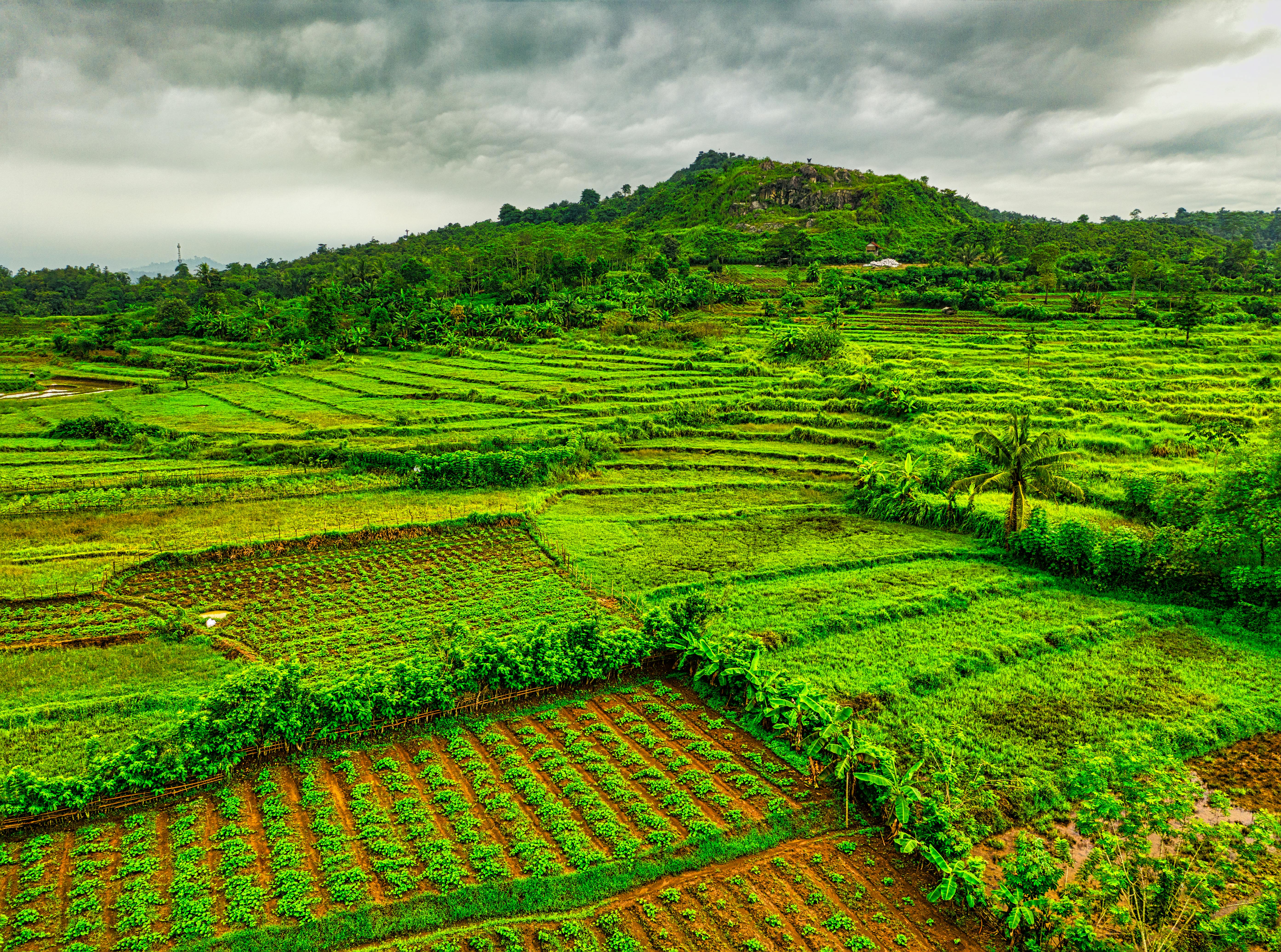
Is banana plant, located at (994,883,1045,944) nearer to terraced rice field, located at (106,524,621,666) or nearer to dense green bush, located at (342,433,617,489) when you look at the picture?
terraced rice field, located at (106,524,621,666)

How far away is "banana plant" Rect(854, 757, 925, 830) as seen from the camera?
11953mm

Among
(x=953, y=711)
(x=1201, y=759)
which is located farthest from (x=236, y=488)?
(x=1201, y=759)

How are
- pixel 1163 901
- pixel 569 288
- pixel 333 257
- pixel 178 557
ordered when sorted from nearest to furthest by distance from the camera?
pixel 1163 901
pixel 178 557
pixel 569 288
pixel 333 257

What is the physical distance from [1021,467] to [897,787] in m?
15.7

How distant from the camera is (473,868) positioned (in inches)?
452

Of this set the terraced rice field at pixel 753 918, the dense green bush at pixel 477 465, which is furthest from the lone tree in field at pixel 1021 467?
the dense green bush at pixel 477 465

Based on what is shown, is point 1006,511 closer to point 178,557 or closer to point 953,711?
point 953,711

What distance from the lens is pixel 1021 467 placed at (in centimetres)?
2386

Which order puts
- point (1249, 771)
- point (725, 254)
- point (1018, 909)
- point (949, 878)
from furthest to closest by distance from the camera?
point (725, 254) < point (1249, 771) < point (949, 878) < point (1018, 909)

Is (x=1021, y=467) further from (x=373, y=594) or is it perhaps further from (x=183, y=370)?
(x=183, y=370)

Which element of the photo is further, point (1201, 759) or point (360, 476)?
point (360, 476)

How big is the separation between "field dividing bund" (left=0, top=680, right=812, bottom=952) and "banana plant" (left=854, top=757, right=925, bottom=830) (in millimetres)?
1565

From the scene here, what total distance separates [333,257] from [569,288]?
10246 centimetres

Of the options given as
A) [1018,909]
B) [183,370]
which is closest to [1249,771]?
[1018,909]
